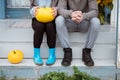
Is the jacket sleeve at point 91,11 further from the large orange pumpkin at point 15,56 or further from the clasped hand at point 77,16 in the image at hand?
the large orange pumpkin at point 15,56

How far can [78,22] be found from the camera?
14.1ft

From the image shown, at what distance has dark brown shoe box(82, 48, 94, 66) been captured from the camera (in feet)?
14.2

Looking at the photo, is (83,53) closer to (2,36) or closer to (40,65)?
(40,65)

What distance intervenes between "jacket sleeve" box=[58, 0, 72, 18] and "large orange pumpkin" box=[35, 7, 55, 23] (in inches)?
4.6

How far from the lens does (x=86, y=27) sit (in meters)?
4.44

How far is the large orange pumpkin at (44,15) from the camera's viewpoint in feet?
14.0

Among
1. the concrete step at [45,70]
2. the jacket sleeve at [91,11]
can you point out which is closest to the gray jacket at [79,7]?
the jacket sleeve at [91,11]

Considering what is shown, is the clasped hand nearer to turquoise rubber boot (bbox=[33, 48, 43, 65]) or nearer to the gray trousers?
the gray trousers

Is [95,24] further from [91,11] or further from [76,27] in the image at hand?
[76,27]

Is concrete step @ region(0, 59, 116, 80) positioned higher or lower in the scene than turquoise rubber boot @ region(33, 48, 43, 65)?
lower

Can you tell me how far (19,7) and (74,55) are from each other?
1.69 metres

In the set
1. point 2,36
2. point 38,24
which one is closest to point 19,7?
point 2,36

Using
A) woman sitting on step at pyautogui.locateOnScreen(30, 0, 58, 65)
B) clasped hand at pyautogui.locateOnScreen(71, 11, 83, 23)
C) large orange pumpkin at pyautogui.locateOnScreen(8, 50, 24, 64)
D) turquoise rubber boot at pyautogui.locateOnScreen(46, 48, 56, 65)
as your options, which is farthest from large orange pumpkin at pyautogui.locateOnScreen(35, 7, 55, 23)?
large orange pumpkin at pyautogui.locateOnScreen(8, 50, 24, 64)

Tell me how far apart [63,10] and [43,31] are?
1.12ft
